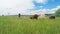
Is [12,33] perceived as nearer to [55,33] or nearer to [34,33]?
[34,33]

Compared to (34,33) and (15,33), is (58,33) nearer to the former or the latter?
(34,33)

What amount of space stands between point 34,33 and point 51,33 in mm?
595

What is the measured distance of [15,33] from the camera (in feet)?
15.8

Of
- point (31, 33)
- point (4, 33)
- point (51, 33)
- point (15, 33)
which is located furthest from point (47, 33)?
point (4, 33)

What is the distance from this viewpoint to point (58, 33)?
5051 mm

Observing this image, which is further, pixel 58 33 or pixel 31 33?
pixel 58 33

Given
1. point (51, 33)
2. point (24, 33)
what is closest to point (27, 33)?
point (24, 33)

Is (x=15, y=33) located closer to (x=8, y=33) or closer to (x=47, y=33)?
(x=8, y=33)

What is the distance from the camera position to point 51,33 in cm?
505

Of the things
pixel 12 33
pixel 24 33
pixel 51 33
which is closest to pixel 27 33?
pixel 24 33

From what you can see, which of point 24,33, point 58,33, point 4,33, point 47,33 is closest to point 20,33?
point 24,33

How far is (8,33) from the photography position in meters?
4.90

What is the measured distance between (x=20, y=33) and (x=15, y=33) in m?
0.15

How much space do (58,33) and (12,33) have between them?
137 cm
